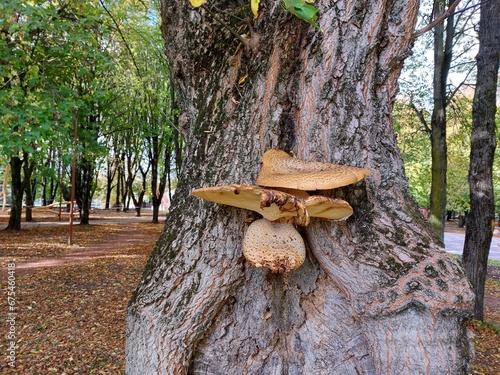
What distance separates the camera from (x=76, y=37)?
806cm

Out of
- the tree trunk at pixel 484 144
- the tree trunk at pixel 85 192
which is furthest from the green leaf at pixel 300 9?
the tree trunk at pixel 85 192

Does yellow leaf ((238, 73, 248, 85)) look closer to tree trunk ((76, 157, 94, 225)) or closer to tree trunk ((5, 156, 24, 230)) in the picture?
tree trunk ((5, 156, 24, 230))

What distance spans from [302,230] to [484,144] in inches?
197

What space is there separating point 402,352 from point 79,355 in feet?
12.4

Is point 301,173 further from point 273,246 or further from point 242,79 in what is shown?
point 242,79

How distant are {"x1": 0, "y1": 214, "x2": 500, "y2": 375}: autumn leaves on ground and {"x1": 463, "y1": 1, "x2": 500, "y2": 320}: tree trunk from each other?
129 centimetres

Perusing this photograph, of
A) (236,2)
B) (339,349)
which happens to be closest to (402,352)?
(339,349)

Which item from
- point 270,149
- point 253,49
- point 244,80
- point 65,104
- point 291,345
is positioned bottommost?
point 291,345

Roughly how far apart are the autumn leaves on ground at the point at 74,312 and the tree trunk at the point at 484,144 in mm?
1287

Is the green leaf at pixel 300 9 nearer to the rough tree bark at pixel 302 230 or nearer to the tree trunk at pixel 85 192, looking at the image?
the rough tree bark at pixel 302 230

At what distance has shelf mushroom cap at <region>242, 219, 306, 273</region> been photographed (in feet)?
4.99

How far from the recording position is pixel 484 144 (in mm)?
5430

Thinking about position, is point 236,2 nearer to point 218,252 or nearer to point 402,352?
point 218,252

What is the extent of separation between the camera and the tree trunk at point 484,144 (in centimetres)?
542
